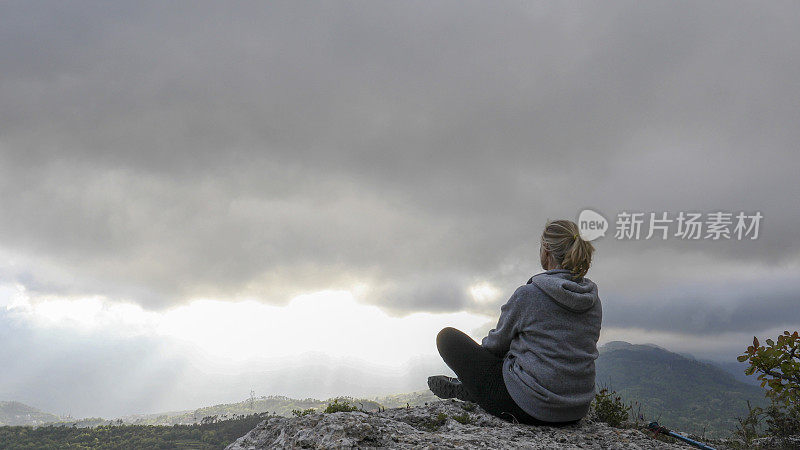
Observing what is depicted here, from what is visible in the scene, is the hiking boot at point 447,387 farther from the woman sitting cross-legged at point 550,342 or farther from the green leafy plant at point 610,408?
the green leafy plant at point 610,408

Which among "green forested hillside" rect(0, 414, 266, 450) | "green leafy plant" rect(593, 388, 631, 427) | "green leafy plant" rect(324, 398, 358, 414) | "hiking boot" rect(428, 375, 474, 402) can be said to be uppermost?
"hiking boot" rect(428, 375, 474, 402)

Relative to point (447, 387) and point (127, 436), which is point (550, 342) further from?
point (127, 436)

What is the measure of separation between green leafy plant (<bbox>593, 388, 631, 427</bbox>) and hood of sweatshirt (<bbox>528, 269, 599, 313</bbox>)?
2674 mm

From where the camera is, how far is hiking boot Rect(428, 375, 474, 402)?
6.55 m

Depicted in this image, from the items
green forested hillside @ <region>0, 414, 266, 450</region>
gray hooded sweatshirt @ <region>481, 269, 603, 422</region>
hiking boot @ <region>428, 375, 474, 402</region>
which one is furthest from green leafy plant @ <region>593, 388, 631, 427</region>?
green forested hillside @ <region>0, 414, 266, 450</region>

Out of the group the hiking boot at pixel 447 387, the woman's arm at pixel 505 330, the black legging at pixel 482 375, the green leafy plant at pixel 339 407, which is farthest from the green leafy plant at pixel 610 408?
the green leafy plant at pixel 339 407

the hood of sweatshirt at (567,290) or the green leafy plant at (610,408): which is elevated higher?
the hood of sweatshirt at (567,290)

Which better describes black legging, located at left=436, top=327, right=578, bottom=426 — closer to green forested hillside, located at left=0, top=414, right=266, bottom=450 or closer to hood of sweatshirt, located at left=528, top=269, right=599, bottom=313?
hood of sweatshirt, located at left=528, top=269, right=599, bottom=313

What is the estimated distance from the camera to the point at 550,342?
17.7 ft

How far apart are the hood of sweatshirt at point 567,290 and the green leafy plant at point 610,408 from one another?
2.67 meters

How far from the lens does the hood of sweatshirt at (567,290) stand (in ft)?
17.3

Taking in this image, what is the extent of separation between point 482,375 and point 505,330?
79cm

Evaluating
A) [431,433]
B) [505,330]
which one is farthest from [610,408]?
[431,433]

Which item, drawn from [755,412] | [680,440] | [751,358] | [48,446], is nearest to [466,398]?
[680,440]
